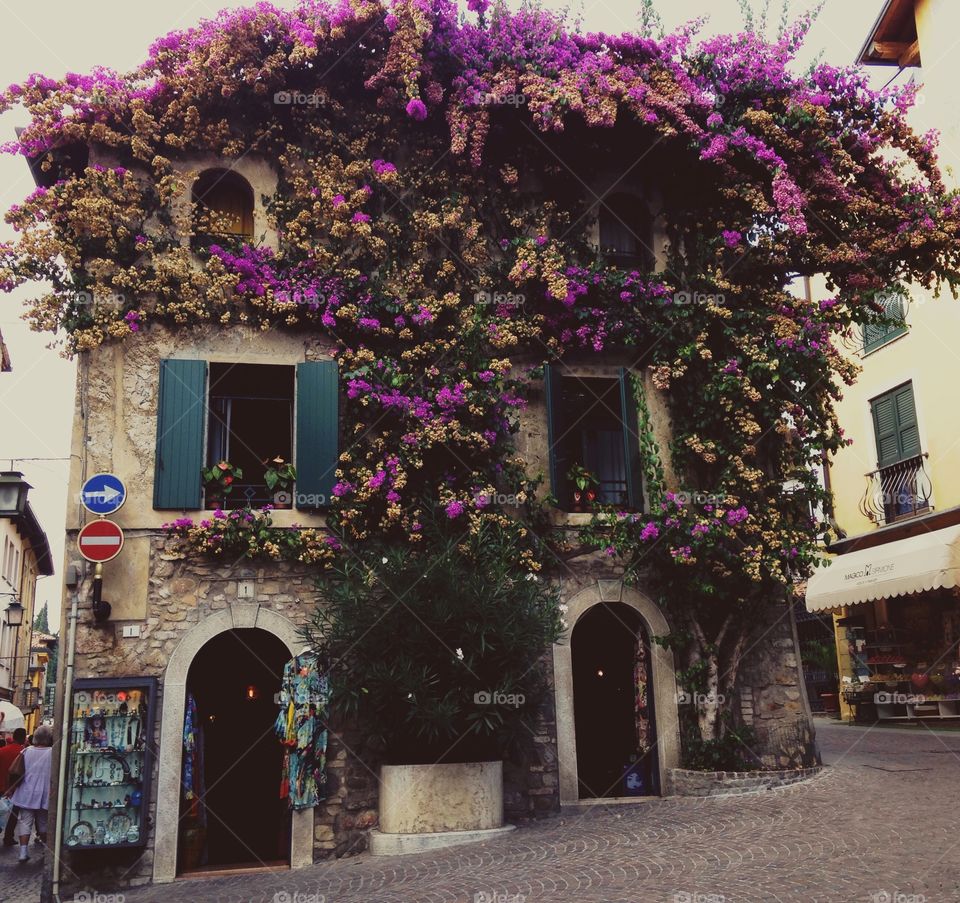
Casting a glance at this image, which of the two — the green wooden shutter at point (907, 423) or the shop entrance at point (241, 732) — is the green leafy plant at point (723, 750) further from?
the green wooden shutter at point (907, 423)

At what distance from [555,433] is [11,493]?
611 cm

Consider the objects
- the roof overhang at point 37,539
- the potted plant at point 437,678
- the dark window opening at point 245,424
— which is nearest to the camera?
the potted plant at point 437,678

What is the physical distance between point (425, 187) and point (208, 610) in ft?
19.0

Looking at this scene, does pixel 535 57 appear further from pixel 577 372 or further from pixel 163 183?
pixel 163 183

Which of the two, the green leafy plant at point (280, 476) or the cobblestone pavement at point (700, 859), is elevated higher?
the green leafy plant at point (280, 476)

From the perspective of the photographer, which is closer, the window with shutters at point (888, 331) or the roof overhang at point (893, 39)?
the roof overhang at point (893, 39)

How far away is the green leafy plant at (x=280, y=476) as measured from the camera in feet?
34.9

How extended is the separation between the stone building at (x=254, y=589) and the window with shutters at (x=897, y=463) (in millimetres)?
7881

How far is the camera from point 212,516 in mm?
10391
